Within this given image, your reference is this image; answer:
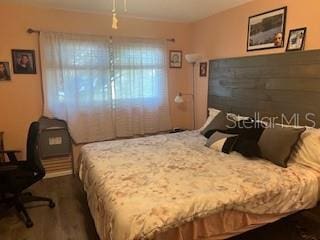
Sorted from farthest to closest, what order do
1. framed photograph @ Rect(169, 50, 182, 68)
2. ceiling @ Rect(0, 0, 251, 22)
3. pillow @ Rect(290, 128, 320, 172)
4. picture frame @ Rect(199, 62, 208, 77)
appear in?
framed photograph @ Rect(169, 50, 182, 68), picture frame @ Rect(199, 62, 208, 77), ceiling @ Rect(0, 0, 251, 22), pillow @ Rect(290, 128, 320, 172)

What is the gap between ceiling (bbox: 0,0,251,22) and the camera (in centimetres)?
316

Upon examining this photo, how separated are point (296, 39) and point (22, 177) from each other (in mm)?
3255

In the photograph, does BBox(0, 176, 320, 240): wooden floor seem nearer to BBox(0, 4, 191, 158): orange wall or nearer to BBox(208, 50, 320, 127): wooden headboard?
BBox(208, 50, 320, 127): wooden headboard

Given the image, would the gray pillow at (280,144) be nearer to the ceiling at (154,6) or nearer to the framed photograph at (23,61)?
the ceiling at (154,6)

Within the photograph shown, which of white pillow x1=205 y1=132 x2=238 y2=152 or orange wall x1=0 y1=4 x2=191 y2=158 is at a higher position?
orange wall x1=0 y1=4 x2=191 y2=158

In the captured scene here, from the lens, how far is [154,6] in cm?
334

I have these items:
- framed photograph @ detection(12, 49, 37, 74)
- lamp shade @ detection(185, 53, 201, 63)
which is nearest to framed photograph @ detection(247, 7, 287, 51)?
lamp shade @ detection(185, 53, 201, 63)

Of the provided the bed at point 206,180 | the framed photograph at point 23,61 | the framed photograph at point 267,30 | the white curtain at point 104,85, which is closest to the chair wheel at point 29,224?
the bed at point 206,180

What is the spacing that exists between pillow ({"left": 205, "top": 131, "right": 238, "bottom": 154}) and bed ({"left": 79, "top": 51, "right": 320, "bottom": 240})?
8 cm

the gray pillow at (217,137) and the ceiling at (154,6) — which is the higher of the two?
the ceiling at (154,6)

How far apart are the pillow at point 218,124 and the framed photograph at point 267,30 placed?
959 millimetres

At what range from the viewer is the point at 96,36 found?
364cm

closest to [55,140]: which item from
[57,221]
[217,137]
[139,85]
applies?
[57,221]

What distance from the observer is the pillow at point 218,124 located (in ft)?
10.5
